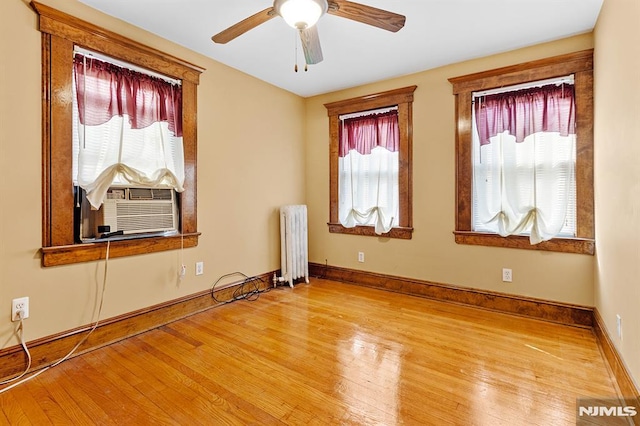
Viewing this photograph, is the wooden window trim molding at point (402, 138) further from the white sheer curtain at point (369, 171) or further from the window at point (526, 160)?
the window at point (526, 160)

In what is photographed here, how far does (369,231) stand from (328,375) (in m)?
2.19

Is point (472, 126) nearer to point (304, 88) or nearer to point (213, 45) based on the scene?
point (304, 88)

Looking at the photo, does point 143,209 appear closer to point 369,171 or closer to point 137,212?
point 137,212

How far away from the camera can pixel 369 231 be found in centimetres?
395

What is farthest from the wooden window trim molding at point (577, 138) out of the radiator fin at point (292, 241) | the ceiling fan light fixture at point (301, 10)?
the ceiling fan light fixture at point (301, 10)

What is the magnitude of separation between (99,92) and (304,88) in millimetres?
2367

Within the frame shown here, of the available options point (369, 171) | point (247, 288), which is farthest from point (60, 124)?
point (369, 171)

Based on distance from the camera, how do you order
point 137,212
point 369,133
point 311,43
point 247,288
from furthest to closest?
point 369,133 < point 247,288 < point 137,212 < point 311,43

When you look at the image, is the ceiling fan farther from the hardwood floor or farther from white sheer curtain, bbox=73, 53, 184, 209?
the hardwood floor

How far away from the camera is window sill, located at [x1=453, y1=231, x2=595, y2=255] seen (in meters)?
2.71

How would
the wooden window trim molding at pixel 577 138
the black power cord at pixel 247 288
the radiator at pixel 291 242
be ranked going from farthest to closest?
the radiator at pixel 291 242 < the black power cord at pixel 247 288 < the wooden window trim molding at pixel 577 138

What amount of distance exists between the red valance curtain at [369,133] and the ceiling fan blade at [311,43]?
1.62 metres

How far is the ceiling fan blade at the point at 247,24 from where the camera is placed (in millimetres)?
1937

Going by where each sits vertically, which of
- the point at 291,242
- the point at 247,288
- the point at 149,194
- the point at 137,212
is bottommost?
the point at 247,288
